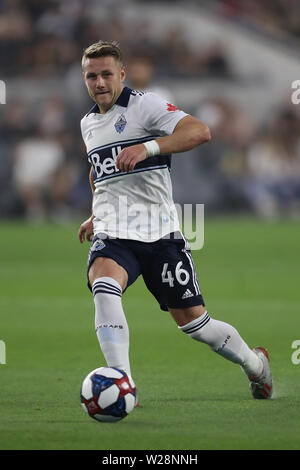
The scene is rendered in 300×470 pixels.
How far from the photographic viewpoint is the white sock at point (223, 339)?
6191 mm

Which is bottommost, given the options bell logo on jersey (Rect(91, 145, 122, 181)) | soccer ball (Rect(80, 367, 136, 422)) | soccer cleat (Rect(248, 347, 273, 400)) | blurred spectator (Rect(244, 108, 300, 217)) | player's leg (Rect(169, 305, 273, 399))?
soccer ball (Rect(80, 367, 136, 422))

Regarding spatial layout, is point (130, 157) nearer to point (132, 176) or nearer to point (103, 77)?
point (132, 176)

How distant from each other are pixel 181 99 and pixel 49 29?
4183mm

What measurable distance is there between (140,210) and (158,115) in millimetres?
597

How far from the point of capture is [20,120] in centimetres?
2508

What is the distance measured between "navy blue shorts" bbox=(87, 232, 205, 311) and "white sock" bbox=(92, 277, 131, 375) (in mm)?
285

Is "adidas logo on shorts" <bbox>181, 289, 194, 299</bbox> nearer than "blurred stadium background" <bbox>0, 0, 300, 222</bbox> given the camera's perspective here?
Yes

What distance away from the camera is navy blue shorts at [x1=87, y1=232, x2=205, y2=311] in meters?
6.09

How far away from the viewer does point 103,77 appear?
6.15m

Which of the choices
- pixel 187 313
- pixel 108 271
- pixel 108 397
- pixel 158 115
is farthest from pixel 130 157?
pixel 108 397

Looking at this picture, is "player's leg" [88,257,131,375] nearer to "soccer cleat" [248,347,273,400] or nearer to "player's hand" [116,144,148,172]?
"player's hand" [116,144,148,172]

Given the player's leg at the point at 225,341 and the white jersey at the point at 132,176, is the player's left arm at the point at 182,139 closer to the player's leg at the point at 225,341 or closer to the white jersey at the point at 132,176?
the white jersey at the point at 132,176

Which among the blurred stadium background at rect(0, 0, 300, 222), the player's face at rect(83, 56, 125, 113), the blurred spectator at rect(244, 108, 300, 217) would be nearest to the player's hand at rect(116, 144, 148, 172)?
the player's face at rect(83, 56, 125, 113)
